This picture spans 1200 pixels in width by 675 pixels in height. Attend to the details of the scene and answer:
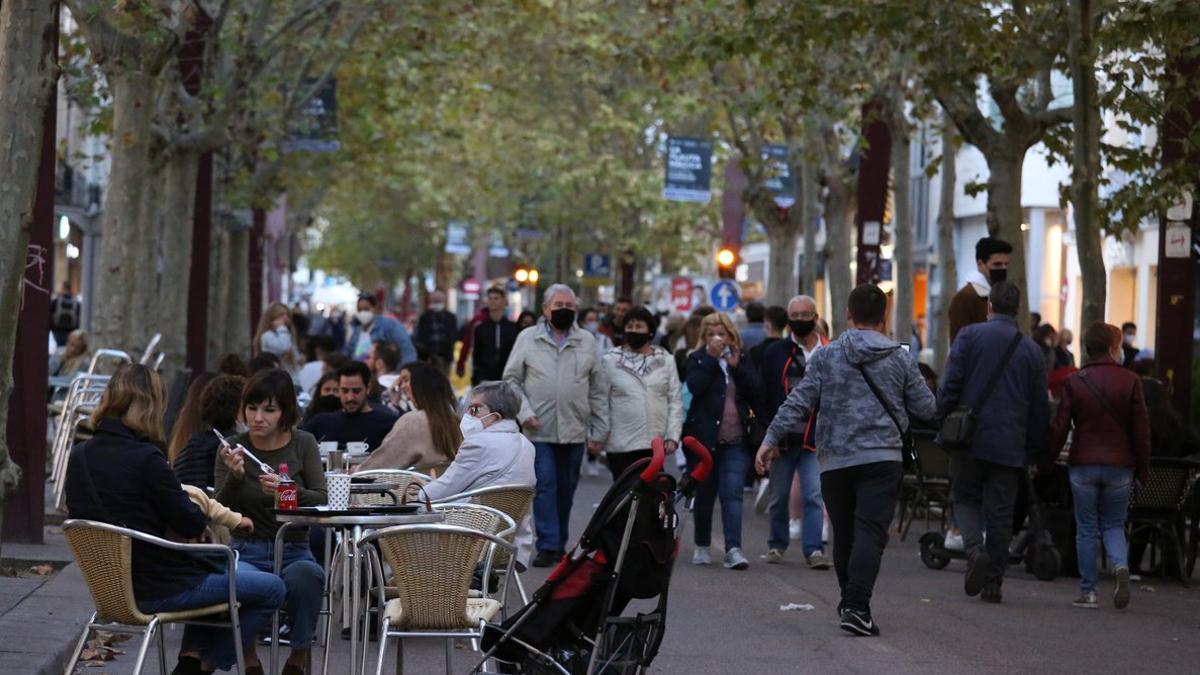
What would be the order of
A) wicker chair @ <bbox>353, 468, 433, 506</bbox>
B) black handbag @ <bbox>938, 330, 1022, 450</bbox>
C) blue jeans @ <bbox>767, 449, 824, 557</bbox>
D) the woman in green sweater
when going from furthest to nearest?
blue jeans @ <bbox>767, 449, 824, 557</bbox> → black handbag @ <bbox>938, 330, 1022, 450</bbox> → wicker chair @ <bbox>353, 468, 433, 506</bbox> → the woman in green sweater

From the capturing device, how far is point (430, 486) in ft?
35.8

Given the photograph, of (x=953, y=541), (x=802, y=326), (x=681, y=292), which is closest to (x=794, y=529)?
(x=953, y=541)

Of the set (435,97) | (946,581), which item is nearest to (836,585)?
(946,581)

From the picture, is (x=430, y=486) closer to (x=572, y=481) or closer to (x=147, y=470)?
(x=147, y=470)

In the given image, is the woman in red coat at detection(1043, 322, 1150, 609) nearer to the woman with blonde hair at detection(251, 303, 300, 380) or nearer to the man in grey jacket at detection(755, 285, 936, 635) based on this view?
the man in grey jacket at detection(755, 285, 936, 635)

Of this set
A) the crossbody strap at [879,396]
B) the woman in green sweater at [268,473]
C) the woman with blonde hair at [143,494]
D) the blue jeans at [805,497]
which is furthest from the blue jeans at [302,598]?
the blue jeans at [805,497]

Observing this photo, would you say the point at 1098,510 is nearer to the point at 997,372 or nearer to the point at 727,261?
the point at 997,372

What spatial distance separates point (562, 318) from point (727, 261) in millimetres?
23755

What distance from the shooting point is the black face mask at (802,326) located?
1556cm

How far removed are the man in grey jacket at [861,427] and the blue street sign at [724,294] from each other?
2541 cm

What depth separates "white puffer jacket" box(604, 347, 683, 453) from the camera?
15.0 metres

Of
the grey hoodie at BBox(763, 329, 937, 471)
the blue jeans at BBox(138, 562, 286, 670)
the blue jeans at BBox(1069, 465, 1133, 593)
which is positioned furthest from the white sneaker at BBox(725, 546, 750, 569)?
the blue jeans at BBox(138, 562, 286, 670)

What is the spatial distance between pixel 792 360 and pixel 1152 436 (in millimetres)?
2636

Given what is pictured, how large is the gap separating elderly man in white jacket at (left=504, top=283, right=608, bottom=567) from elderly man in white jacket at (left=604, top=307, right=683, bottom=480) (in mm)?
108
